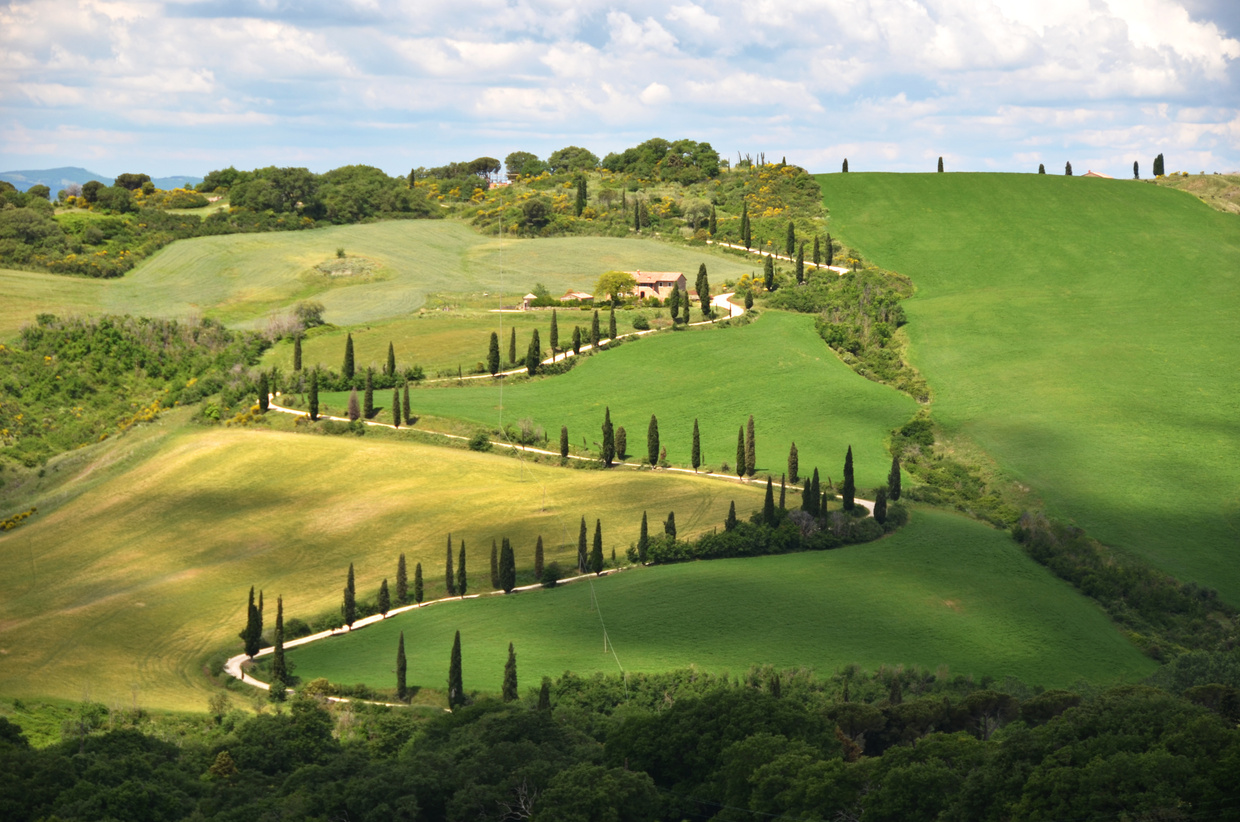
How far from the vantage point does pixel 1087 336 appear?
128m

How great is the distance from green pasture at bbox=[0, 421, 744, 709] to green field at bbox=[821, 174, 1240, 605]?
28.5 m

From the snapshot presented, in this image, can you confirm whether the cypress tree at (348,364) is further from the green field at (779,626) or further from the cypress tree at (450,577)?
the green field at (779,626)

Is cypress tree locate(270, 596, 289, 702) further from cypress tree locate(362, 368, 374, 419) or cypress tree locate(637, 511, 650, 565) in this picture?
cypress tree locate(362, 368, 374, 419)

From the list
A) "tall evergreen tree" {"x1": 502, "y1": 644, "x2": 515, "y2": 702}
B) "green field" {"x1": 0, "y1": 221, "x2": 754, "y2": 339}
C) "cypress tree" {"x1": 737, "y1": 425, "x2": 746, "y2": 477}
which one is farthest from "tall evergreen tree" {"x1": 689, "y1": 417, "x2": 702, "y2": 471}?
"green field" {"x1": 0, "y1": 221, "x2": 754, "y2": 339}

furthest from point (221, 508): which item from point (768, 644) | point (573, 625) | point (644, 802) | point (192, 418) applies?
point (644, 802)

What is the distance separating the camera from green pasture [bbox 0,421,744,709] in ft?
238

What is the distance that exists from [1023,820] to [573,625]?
3321 cm

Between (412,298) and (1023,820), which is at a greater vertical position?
(412,298)

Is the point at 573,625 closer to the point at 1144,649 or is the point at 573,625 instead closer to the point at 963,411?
the point at 1144,649

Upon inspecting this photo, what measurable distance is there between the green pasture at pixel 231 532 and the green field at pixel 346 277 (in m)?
42.0

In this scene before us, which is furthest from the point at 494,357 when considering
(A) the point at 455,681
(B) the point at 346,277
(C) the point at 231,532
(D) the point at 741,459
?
(A) the point at 455,681

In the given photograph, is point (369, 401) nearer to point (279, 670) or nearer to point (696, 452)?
point (696, 452)

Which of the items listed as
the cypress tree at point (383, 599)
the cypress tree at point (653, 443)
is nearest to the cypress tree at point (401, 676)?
the cypress tree at point (383, 599)

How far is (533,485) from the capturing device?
309ft
